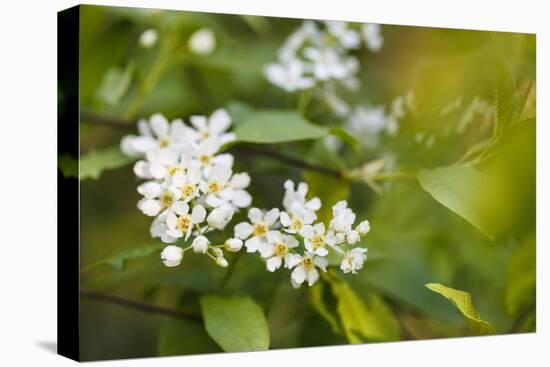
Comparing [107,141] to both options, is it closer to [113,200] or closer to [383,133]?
[113,200]

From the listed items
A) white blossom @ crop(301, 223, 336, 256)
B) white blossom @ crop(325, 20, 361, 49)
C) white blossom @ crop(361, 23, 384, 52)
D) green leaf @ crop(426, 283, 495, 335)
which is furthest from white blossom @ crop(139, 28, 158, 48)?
green leaf @ crop(426, 283, 495, 335)

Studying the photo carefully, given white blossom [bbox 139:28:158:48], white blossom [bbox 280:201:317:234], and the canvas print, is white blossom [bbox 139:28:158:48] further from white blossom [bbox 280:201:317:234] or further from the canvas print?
white blossom [bbox 280:201:317:234]

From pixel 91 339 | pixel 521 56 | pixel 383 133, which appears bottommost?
pixel 91 339

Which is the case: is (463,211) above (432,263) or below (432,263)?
above

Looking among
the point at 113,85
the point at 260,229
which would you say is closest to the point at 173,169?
the point at 260,229

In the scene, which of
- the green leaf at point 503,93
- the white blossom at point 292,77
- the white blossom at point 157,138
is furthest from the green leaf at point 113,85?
the green leaf at point 503,93

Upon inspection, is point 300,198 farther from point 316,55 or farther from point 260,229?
point 316,55

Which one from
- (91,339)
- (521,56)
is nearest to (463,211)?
(521,56)

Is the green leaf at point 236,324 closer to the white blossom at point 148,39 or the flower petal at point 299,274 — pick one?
the flower petal at point 299,274
